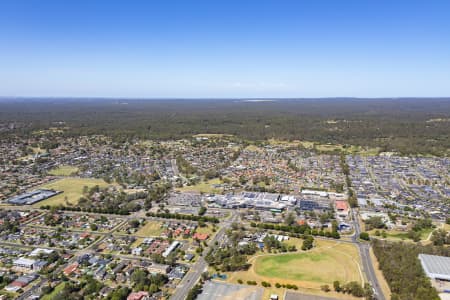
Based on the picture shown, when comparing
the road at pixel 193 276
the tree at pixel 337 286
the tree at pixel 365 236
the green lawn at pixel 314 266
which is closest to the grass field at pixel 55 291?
the road at pixel 193 276

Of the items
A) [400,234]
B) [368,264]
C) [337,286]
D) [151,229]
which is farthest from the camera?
[151,229]

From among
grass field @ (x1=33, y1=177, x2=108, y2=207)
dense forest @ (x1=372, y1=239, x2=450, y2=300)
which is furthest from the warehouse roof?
grass field @ (x1=33, y1=177, x2=108, y2=207)

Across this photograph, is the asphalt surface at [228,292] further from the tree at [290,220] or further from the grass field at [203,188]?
the grass field at [203,188]

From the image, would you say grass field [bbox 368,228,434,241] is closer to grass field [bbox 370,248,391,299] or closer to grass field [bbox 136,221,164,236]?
grass field [bbox 370,248,391,299]

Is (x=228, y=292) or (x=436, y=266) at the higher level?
(x=436, y=266)

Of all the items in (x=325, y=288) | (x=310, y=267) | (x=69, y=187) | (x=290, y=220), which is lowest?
(x=69, y=187)

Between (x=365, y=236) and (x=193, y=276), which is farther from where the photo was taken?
(x=365, y=236)

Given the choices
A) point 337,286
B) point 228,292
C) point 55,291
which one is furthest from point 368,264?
point 55,291

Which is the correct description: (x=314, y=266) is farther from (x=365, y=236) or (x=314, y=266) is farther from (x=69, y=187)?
(x=69, y=187)
